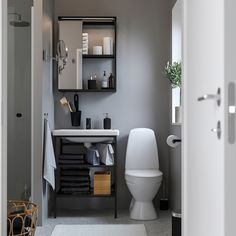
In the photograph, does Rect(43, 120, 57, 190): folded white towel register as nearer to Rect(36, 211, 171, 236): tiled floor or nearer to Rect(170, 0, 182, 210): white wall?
Rect(36, 211, 171, 236): tiled floor

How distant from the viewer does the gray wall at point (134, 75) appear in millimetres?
4477

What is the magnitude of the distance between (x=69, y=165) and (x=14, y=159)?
68cm

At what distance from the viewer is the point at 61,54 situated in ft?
14.1

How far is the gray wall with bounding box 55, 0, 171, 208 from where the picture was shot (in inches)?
176

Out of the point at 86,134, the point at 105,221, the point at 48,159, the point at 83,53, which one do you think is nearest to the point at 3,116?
the point at 48,159

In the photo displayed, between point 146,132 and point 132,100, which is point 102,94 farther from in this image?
point 146,132

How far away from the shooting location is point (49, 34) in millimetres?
4188

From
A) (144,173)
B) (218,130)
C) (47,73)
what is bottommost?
(144,173)

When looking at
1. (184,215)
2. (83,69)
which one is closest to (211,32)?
(184,215)

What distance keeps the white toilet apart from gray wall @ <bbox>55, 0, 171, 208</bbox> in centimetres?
20

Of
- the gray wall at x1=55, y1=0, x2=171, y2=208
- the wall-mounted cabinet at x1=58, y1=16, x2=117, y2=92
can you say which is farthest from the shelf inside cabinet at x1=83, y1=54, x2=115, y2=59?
the gray wall at x1=55, y1=0, x2=171, y2=208

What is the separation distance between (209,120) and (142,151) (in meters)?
2.83

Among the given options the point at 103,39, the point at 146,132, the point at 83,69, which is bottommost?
the point at 146,132

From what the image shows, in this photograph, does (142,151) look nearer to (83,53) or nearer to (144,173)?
(144,173)
